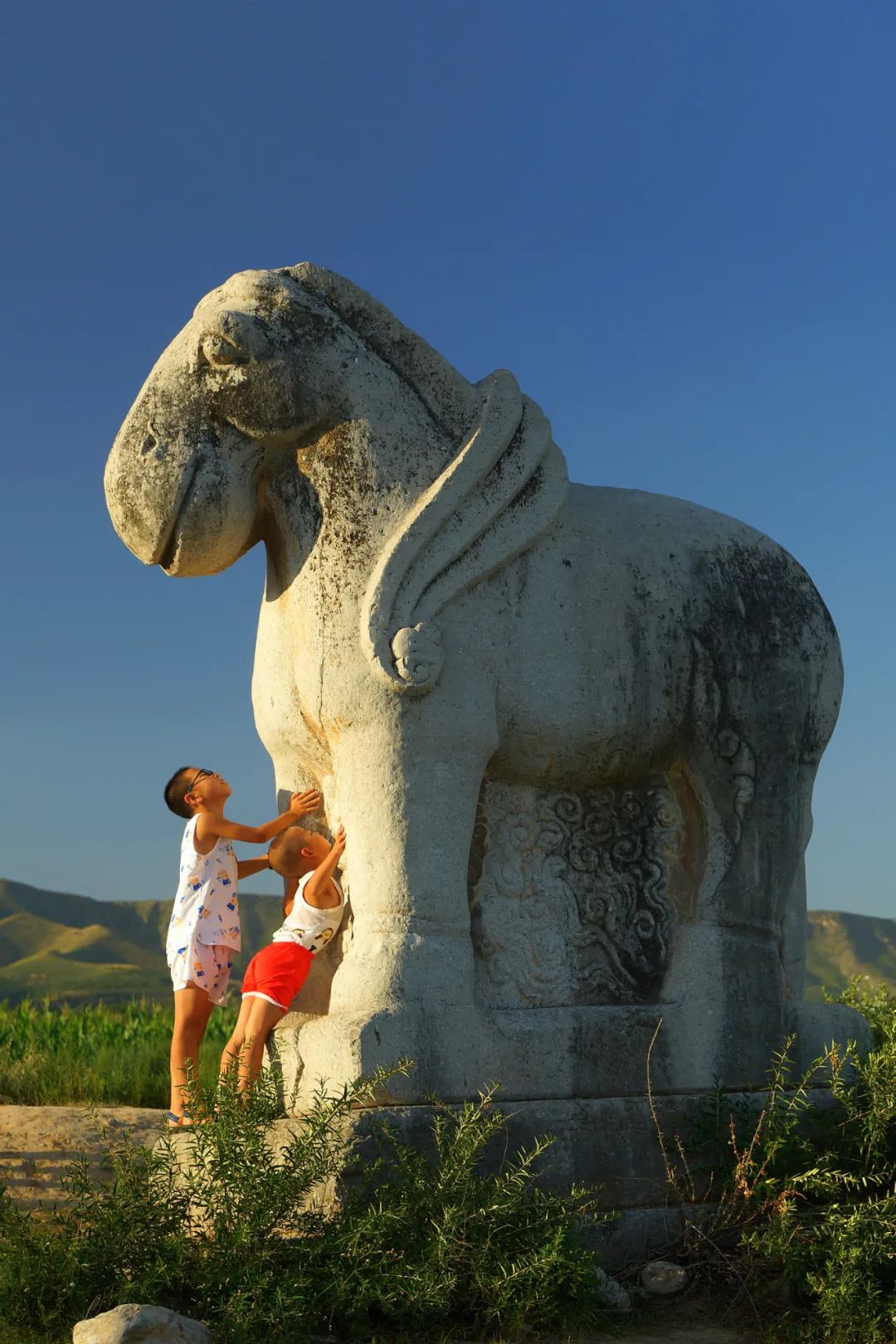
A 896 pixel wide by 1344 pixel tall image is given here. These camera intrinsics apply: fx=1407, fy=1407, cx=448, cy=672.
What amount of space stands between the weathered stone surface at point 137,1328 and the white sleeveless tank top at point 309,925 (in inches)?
65.7

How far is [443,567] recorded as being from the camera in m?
4.96

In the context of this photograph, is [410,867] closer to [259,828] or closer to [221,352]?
[259,828]

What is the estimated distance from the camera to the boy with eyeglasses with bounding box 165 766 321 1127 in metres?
5.29

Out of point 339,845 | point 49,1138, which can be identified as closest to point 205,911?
point 339,845

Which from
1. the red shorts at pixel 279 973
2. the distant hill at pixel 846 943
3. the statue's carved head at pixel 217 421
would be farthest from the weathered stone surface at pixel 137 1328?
the distant hill at pixel 846 943

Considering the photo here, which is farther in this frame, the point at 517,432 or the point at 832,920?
the point at 832,920

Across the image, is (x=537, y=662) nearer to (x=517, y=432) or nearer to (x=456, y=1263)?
(x=517, y=432)

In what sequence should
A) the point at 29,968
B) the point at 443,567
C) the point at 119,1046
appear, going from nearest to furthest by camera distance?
1. the point at 443,567
2. the point at 119,1046
3. the point at 29,968

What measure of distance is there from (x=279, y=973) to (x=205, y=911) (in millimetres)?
479

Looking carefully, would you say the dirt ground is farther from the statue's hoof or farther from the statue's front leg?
the statue's hoof

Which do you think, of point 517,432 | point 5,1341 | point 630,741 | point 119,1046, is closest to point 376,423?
point 517,432

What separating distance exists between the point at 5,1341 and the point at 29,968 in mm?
60126

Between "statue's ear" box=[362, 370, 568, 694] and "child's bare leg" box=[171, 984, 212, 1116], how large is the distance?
4.97 feet

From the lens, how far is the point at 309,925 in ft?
16.6
